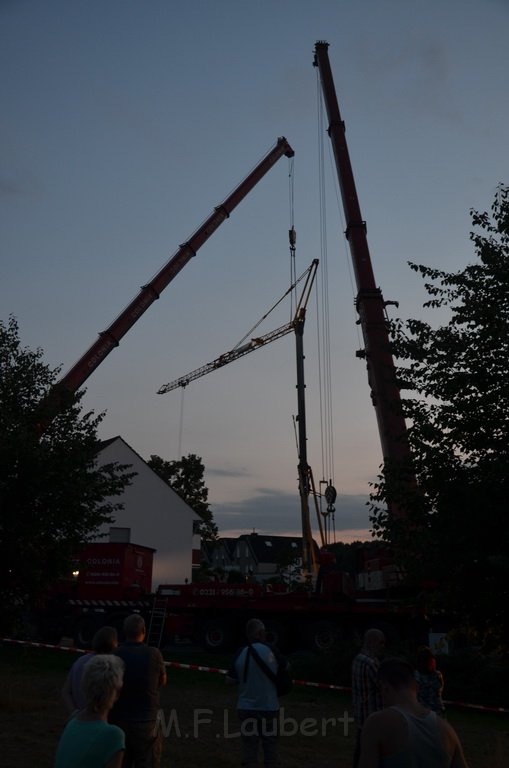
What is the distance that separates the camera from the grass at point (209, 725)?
31.3ft

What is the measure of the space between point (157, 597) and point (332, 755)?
46.1 ft

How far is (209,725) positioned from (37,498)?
5.01 m

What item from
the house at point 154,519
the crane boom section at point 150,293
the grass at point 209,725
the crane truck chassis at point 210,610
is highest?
the crane boom section at point 150,293

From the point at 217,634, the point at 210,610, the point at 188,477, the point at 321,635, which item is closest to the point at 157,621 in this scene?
the point at 210,610

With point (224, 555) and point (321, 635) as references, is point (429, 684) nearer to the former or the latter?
point (321, 635)

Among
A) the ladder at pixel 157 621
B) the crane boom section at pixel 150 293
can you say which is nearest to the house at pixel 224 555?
the crane boom section at pixel 150 293

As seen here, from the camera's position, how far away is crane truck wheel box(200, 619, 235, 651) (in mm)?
23031

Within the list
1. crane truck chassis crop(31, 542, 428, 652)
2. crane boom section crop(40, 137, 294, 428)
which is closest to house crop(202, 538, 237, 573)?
crane boom section crop(40, 137, 294, 428)

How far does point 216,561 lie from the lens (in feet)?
346

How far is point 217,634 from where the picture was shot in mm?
23188

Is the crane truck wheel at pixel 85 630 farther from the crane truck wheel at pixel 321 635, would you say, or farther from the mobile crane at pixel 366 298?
the mobile crane at pixel 366 298

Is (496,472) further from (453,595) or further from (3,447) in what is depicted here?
(3,447)

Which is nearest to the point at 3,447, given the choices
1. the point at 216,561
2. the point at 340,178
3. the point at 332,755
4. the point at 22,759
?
the point at 22,759

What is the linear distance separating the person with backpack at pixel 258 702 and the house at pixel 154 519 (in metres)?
35.6
